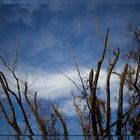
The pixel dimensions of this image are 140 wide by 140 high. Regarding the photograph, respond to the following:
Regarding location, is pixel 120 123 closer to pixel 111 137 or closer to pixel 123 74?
pixel 123 74

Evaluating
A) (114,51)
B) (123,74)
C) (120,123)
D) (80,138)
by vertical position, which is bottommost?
(80,138)

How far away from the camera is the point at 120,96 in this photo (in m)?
9.62

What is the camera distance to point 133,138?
7316mm

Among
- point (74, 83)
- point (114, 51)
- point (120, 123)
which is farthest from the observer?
point (74, 83)

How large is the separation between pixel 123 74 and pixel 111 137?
10.5 feet

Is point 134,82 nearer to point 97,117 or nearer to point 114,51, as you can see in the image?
point 114,51

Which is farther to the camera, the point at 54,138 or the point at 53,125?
the point at 53,125

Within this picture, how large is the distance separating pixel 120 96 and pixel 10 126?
421 centimetres

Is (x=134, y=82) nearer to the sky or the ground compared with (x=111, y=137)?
nearer to the sky

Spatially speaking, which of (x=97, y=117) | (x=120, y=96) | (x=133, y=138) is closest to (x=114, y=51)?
(x=120, y=96)

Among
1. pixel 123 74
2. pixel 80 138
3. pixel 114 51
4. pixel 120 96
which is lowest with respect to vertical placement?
pixel 80 138

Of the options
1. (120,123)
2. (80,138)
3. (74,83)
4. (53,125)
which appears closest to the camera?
(80,138)

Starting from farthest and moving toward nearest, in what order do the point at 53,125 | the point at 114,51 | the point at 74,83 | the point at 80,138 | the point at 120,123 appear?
the point at 53,125 < the point at 74,83 < the point at 114,51 < the point at 120,123 < the point at 80,138

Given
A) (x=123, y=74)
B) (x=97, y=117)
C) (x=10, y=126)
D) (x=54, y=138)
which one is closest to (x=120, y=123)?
(x=97, y=117)
